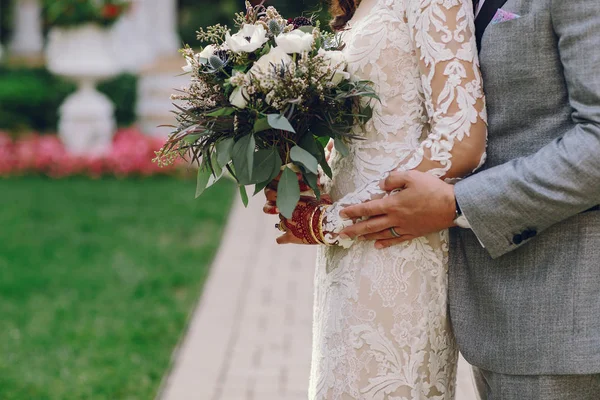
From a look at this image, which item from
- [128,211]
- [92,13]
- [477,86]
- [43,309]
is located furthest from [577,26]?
[92,13]

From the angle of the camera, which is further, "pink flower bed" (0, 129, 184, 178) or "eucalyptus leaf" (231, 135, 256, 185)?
"pink flower bed" (0, 129, 184, 178)

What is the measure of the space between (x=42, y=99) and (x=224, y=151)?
37.9ft

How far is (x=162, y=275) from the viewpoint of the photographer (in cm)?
691

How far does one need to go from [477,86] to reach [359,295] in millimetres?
615

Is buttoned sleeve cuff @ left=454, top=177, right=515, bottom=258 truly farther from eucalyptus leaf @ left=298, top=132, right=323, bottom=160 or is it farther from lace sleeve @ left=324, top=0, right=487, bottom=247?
eucalyptus leaf @ left=298, top=132, right=323, bottom=160

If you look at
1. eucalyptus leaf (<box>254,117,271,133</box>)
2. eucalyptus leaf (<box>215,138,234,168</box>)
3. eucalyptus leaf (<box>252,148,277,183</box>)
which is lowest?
eucalyptus leaf (<box>252,148,277,183</box>)

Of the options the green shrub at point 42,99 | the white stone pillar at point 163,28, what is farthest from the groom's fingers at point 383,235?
the white stone pillar at point 163,28

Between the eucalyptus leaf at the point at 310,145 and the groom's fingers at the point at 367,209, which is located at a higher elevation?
the eucalyptus leaf at the point at 310,145

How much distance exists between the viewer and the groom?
75.4 inches

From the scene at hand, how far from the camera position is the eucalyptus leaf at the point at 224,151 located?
221 cm

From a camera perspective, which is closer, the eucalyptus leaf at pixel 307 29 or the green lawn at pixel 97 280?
the eucalyptus leaf at pixel 307 29

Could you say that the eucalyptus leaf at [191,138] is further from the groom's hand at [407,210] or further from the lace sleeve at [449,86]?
the lace sleeve at [449,86]

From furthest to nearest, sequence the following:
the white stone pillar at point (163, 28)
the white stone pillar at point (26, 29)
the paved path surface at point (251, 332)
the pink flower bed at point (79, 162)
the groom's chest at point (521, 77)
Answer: the white stone pillar at point (26, 29), the white stone pillar at point (163, 28), the pink flower bed at point (79, 162), the paved path surface at point (251, 332), the groom's chest at point (521, 77)

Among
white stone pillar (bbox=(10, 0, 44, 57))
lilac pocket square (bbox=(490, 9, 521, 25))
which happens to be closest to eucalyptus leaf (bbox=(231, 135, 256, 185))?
lilac pocket square (bbox=(490, 9, 521, 25))
